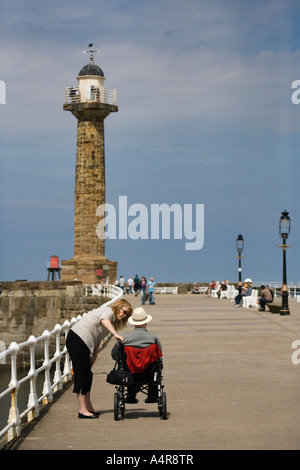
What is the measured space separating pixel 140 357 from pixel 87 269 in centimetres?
5036

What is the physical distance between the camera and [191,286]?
66.6m

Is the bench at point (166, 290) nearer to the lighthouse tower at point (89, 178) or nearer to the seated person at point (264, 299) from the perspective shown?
the lighthouse tower at point (89, 178)

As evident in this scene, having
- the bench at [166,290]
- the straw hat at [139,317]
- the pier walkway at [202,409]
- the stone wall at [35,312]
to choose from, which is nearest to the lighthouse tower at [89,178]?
the bench at [166,290]

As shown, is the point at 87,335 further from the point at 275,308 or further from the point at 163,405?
the point at 275,308

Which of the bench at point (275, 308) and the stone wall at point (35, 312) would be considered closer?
the bench at point (275, 308)

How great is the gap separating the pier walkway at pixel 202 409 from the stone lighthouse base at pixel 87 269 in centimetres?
4135

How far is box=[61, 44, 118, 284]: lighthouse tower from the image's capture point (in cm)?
5975

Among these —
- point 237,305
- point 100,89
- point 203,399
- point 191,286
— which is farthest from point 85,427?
point 191,286

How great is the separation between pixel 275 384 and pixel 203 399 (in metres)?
1.72

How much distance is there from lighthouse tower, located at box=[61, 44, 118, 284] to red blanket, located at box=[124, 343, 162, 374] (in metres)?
50.2

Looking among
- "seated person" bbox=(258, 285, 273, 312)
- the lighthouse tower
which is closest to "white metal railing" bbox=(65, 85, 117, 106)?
the lighthouse tower

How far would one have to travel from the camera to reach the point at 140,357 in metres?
9.44

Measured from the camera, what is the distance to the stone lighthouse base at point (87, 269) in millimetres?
59494

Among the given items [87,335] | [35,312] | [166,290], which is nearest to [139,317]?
[87,335]
